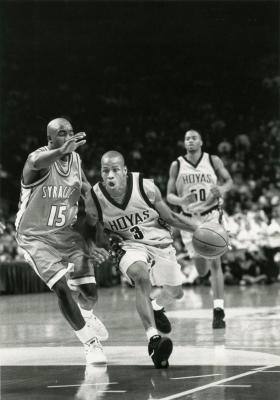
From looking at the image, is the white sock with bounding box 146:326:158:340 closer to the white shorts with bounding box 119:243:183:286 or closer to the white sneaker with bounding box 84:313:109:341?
the white shorts with bounding box 119:243:183:286

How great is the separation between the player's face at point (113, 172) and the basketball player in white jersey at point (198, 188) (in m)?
2.89

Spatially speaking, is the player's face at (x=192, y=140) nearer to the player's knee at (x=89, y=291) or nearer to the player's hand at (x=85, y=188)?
the player's hand at (x=85, y=188)

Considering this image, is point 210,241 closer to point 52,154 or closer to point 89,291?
point 89,291

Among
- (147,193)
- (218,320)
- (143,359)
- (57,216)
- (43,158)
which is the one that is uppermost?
(43,158)

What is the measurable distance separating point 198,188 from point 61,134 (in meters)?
4.07

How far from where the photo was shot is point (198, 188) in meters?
11.2

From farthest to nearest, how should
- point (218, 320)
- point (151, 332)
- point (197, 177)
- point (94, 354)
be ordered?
1. point (197, 177)
2. point (218, 320)
3. point (94, 354)
4. point (151, 332)

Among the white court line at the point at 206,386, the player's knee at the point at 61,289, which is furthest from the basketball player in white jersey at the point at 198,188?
the white court line at the point at 206,386

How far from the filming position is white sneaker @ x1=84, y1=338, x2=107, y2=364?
7.09m

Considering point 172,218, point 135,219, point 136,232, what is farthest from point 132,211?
point 172,218

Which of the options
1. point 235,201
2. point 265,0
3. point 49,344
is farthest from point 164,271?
point 265,0

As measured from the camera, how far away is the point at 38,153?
722cm

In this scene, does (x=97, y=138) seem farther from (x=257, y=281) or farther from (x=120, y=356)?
(x=120, y=356)

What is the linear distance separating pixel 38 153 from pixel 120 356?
1855 millimetres
